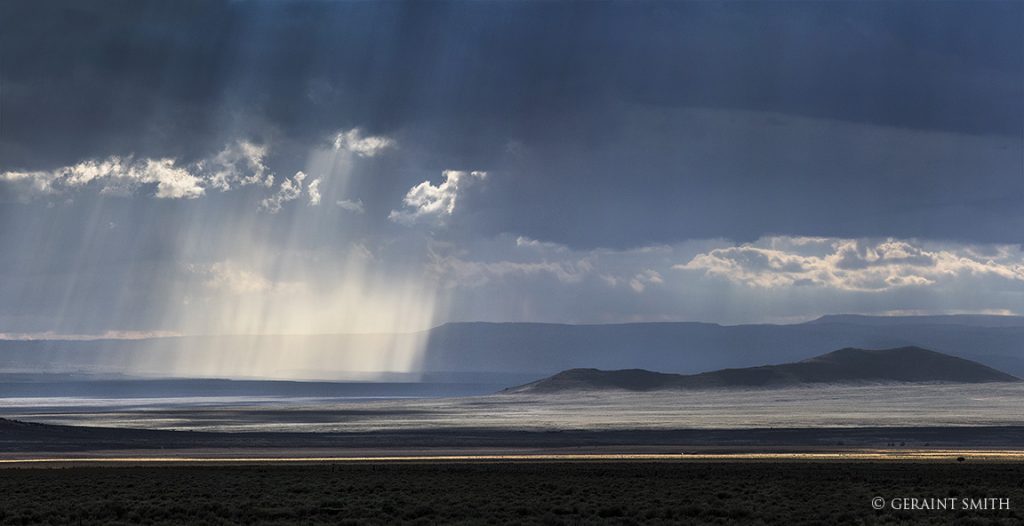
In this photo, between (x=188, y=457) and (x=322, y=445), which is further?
(x=322, y=445)

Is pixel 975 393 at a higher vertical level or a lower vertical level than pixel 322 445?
higher

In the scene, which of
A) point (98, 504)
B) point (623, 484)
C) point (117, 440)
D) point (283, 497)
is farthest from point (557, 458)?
point (117, 440)

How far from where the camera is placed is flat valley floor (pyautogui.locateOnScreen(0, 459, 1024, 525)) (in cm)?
3875

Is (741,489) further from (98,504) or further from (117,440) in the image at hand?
(117,440)

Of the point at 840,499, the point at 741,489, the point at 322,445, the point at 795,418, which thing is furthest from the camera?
the point at 795,418

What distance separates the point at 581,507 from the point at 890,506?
35.0 feet

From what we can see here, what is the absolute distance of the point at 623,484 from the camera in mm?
50344

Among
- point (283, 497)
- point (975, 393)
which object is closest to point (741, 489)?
point (283, 497)

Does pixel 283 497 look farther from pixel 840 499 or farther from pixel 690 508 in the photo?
pixel 840 499

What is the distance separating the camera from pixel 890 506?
40.5 meters

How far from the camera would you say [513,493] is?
4662 cm

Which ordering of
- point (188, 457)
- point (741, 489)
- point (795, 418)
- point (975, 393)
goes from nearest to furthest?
point (741, 489), point (188, 457), point (795, 418), point (975, 393)

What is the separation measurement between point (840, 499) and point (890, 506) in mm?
2795

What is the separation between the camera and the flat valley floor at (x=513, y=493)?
3875cm
